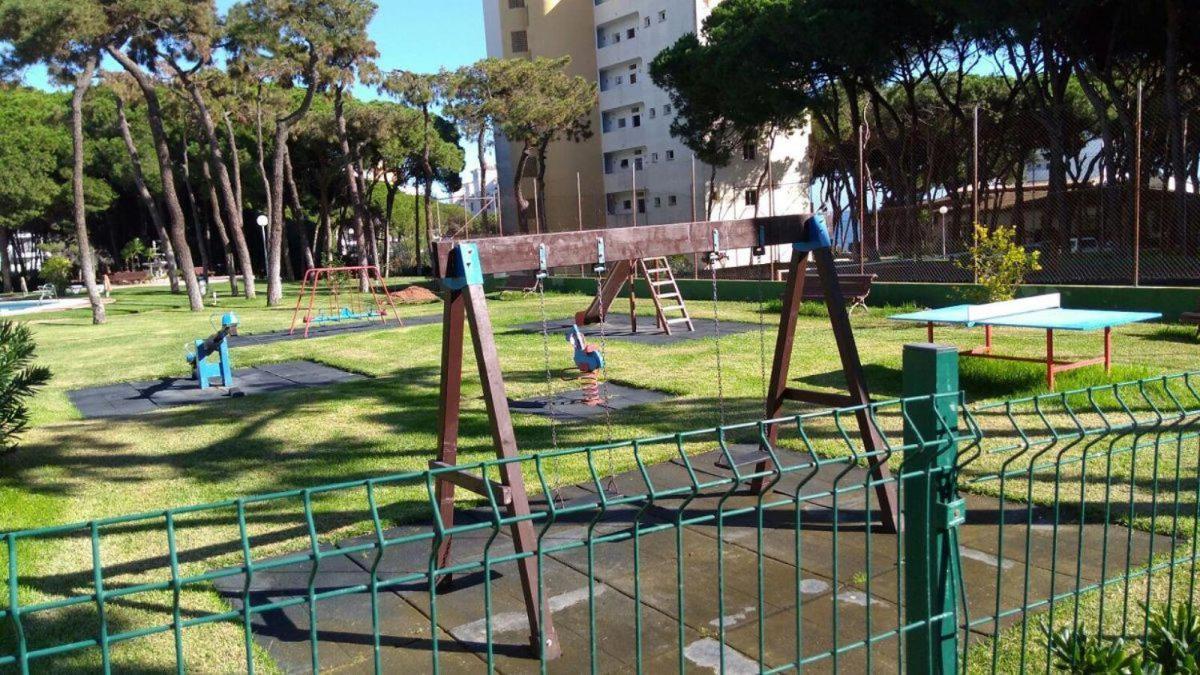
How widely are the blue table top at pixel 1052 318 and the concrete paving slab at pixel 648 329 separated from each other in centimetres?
443

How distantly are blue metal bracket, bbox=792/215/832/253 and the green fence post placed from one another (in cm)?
272

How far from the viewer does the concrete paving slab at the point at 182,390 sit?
34.2 ft

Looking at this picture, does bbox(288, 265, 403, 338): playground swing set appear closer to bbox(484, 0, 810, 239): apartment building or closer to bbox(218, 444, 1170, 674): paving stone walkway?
bbox(218, 444, 1170, 674): paving stone walkway

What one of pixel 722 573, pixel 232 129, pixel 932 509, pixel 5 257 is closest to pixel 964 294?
pixel 722 573

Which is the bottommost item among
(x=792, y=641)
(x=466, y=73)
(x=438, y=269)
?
(x=792, y=641)

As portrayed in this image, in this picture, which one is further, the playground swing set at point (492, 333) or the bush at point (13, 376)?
the bush at point (13, 376)

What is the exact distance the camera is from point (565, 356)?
12539mm

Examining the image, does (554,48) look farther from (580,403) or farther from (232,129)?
(580,403)

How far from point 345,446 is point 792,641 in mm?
4981

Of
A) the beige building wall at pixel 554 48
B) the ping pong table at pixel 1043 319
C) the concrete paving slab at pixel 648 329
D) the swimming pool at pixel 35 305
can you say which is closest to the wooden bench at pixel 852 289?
the concrete paving slab at pixel 648 329

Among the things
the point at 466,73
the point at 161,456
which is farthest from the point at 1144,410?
the point at 466,73

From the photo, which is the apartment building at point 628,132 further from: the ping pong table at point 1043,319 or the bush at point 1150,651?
the bush at point 1150,651

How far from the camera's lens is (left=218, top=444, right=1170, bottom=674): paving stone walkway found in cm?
372

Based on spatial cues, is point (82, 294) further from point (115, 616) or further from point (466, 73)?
point (115, 616)
